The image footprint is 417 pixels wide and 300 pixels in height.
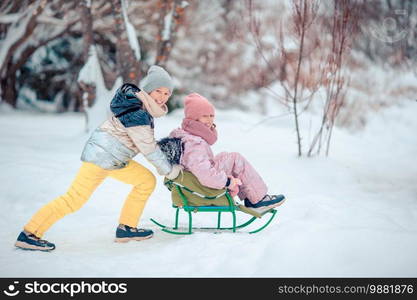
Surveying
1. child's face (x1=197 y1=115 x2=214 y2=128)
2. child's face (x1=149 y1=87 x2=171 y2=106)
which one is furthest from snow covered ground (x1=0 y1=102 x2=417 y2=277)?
child's face (x1=149 y1=87 x2=171 y2=106)

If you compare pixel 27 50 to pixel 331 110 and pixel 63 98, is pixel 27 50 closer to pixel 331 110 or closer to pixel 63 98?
pixel 63 98

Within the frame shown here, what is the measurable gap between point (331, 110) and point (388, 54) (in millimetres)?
10572

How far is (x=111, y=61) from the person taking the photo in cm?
1458

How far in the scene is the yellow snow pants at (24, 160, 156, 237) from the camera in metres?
3.36

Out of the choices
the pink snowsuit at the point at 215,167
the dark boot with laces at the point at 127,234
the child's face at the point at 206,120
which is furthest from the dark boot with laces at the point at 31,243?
the child's face at the point at 206,120

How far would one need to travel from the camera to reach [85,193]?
3426 millimetres

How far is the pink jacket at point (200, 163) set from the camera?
11.0 ft

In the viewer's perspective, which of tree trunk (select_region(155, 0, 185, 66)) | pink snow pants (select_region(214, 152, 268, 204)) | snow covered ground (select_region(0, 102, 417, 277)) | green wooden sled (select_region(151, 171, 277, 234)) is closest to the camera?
snow covered ground (select_region(0, 102, 417, 277))

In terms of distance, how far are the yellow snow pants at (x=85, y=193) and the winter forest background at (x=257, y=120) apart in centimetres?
26

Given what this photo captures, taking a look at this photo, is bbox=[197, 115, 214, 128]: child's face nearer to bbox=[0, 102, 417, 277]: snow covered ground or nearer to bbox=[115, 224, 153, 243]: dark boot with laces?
bbox=[0, 102, 417, 277]: snow covered ground

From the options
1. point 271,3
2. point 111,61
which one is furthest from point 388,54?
point 111,61

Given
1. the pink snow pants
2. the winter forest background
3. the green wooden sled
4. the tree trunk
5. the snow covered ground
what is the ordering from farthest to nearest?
1. the tree trunk
2. the pink snow pants
3. the green wooden sled
4. the winter forest background
5. the snow covered ground

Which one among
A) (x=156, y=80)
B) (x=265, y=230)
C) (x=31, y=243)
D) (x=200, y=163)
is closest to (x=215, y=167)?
(x=200, y=163)

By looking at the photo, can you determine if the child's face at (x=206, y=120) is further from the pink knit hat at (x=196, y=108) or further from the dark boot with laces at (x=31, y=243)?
the dark boot with laces at (x=31, y=243)
